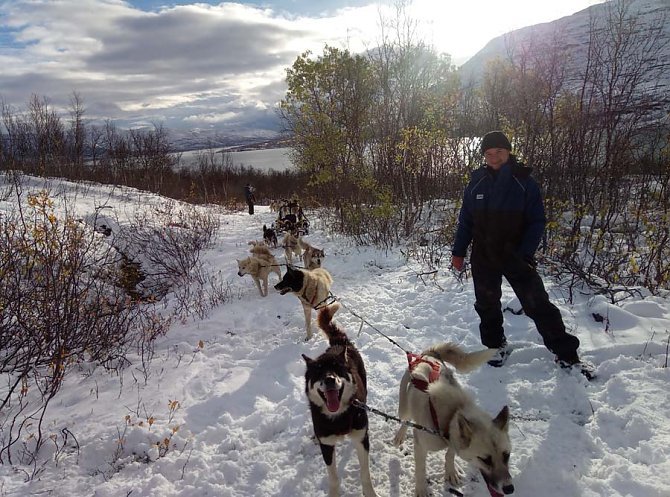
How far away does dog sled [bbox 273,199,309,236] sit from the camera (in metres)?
12.9

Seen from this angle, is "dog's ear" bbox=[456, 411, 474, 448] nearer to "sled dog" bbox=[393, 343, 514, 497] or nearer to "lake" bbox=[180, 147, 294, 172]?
"sled dog" bbox=[393, 343, 514, 497]

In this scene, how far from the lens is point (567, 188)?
26.4 ft

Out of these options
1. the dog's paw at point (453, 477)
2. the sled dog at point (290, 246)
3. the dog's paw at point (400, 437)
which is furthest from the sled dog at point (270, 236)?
the dog's paw at point (453, 477)

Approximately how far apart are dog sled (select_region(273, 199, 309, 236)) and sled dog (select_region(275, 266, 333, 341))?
6.65m

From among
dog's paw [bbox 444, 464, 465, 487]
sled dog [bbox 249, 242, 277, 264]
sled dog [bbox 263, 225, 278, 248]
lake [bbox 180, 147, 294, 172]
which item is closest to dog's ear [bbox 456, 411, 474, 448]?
dog's paw [bbox 444, 464, 465, 487]

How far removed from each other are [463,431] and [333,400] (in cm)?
87

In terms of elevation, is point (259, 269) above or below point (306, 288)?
below

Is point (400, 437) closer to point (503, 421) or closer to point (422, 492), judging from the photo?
point (422, 492)

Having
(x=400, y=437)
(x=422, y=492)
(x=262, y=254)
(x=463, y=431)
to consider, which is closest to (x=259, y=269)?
(x=262, y=254)

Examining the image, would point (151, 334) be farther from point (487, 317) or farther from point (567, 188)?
point (567, 188)

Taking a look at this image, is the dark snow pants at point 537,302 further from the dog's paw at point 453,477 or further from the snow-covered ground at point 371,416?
the dog's paw at point 453,477

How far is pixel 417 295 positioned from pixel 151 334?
4.35 meters

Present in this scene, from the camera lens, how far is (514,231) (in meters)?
3.76

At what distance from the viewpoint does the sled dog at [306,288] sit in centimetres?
591
